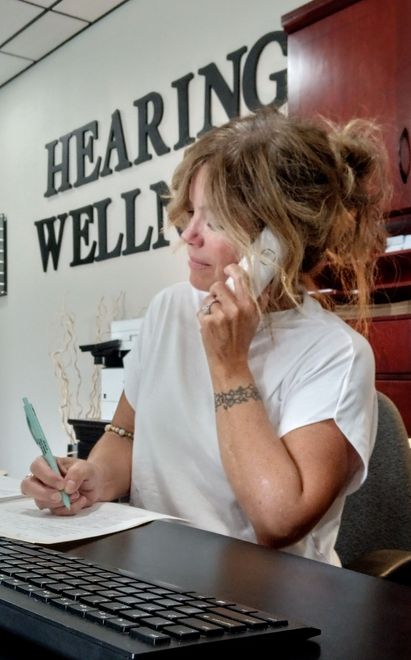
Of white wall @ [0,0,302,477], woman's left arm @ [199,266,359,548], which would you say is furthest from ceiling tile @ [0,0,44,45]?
woman's left arm @ [199,266,359,548]

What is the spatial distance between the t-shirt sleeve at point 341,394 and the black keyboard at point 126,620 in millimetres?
556

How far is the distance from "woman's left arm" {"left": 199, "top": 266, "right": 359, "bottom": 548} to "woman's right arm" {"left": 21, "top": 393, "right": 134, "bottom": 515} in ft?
0.71

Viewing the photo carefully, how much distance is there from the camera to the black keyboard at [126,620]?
0.49 meters

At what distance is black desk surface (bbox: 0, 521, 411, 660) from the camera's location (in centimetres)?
55

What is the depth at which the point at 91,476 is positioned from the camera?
123cm

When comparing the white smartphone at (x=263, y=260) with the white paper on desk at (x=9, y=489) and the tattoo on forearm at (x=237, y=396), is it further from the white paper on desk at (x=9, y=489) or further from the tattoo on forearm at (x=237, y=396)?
the white paper on desk at (x=9, y=489)

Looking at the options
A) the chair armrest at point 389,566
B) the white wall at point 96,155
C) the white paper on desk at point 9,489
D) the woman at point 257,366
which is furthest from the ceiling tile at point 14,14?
the chair armrest at point 389,566

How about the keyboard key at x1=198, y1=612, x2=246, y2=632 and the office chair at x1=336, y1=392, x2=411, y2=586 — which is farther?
the office chair at x1=336, y1=392, x2=411, y2=586

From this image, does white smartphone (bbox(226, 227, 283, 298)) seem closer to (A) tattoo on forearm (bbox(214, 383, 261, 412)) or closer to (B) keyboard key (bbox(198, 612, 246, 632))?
(A) tattoo on forearm (bbox(214, 383, 261, 412))

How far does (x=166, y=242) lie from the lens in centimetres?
368

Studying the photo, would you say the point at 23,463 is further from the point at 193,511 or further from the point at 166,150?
the point at 193,511

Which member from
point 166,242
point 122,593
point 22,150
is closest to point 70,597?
point 122,593

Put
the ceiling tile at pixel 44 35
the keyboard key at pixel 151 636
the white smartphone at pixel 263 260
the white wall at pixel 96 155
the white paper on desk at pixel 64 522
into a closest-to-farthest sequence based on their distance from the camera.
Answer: the keyboard key at pixel 151 636 < the white paper on desk at pixel 64 522 < the white smartphone at pixel 263 260 < the white wall at pixel 96 155 < the ceiling tile at pixel 44 35

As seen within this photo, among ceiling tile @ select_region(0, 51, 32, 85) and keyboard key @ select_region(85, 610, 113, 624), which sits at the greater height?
ceiling tile @ select_region(0, 51, 32, 85)
